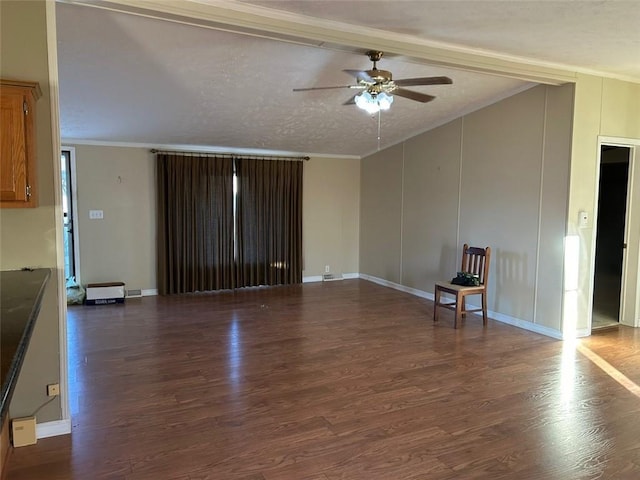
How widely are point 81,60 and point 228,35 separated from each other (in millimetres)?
1260

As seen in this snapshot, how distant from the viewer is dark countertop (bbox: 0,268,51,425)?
1188 mm

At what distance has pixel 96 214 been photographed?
6.20 metres

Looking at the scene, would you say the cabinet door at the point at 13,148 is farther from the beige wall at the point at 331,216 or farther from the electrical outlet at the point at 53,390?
the beige wall at the point at 331,216

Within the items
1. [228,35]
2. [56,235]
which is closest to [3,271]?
[56,235]

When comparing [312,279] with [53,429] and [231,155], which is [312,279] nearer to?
[231,155]

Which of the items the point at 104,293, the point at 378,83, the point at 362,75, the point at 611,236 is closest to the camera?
the point at 362,75

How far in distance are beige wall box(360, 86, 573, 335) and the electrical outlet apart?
4478 mm

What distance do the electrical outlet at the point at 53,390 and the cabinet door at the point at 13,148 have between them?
1.11 meters

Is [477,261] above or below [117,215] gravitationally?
below

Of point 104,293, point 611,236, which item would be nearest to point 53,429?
point 104,293

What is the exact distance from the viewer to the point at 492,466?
232 centimetres

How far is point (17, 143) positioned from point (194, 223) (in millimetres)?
4329

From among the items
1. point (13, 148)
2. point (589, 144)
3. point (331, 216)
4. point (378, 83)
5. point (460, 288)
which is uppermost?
point (378, 83)

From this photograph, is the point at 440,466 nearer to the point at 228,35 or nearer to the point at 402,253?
the point at 228,35
